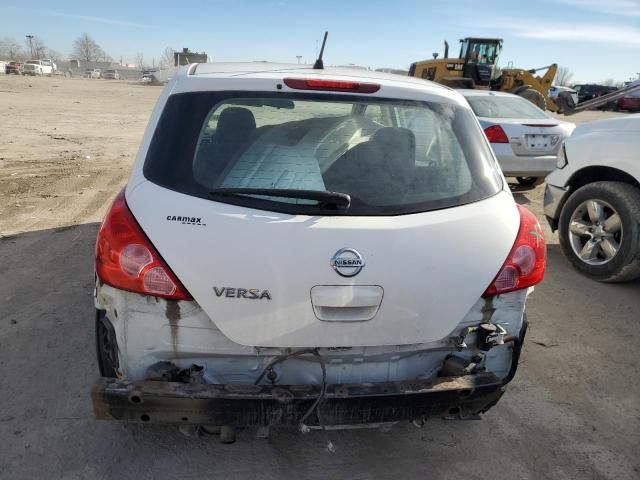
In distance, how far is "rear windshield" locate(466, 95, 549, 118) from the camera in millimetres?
8117

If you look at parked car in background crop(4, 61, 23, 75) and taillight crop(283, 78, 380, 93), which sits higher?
taillight crop(283, 78, 380, 93)

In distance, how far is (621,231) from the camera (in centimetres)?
467

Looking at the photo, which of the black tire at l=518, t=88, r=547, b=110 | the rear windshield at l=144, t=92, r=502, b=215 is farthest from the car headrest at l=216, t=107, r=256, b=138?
the black tire at l=518, t=88, r=547, b=110

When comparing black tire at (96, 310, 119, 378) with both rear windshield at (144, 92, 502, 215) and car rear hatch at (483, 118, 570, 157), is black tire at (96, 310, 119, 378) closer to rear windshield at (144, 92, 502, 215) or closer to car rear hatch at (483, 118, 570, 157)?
rear windshield at (144, 92, 502, 215)

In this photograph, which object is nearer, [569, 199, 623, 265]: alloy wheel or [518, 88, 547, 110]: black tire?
[569, 199, 623, 265]: alloy wheel

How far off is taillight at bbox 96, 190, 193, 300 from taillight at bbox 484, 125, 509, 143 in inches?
262

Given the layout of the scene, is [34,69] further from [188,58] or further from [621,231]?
[621,231]

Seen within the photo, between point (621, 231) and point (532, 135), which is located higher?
point (532, 135)

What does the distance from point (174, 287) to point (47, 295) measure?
8.95 feet

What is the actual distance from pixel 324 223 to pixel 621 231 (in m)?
3.82

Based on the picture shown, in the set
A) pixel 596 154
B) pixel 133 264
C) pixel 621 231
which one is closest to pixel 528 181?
pixel 596 154

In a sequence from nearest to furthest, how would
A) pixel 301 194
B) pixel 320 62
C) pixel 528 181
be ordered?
1. pixel 301 194
2. pixel 320 62
3. pixel 528 181

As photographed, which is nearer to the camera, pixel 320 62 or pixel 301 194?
pixel 301 194

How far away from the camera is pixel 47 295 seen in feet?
13.5
